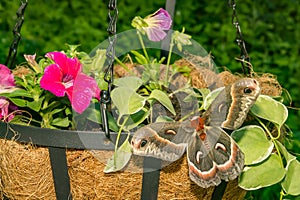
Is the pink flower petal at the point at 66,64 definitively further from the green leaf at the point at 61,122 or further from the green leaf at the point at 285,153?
the green leaf at the point at 285,153

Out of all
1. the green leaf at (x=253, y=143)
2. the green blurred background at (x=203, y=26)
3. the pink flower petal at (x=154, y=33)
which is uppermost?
the pink flower petal at (x=154, y=33)

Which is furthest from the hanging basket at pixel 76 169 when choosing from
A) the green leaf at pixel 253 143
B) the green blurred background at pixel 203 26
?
the green blurred background at pixel 203 26

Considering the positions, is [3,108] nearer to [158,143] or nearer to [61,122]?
[61,122]

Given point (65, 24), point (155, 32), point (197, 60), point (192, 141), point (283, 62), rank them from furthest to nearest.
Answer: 1. point (65, 24)
2. point (283, 62)
3. point (197, 60)
4. point (155, 32)
5. point (192, 141)

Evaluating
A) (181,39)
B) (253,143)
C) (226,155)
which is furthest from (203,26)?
(226,155)

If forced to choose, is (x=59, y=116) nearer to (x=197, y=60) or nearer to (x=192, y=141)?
(x=192, y=141)

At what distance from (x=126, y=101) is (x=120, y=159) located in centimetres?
13

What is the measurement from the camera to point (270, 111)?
4.07 feet

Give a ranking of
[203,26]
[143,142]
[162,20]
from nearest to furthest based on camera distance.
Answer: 1. [143,142]
2. [162,20]
3. [203,26]

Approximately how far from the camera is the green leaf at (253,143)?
3.89 ft

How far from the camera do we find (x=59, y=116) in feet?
4.25

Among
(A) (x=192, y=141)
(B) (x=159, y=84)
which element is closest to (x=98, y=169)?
(A) (x=192, y=141)

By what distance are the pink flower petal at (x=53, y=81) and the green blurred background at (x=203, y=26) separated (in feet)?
5.58

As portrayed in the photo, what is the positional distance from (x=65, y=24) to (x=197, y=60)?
1849 mm
